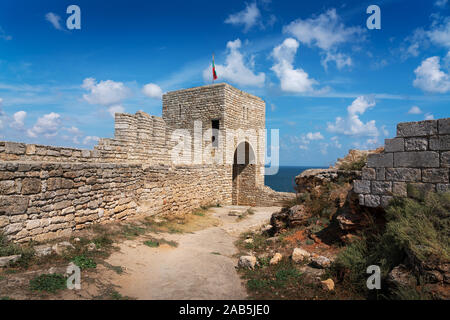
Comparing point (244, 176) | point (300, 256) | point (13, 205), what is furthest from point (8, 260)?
point (244, 176)

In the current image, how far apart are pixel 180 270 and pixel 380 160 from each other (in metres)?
4.49

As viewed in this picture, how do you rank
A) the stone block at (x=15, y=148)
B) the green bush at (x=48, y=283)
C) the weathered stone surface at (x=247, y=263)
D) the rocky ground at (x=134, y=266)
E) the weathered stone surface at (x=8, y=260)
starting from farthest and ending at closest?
the stone block at (x=15, y=148)
the weathered stone surface at (x=247, y=263)
the weathered stone surface at (x=8, y=260)
the rocky ground at (x=134, y=266)
the green bush at (x=48, y=283)

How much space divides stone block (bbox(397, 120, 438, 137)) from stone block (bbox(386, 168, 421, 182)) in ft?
2.13

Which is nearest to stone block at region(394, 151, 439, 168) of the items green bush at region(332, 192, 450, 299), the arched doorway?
green bush at region(332, 192, 450, 299)

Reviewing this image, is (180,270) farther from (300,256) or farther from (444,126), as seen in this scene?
(444,126)

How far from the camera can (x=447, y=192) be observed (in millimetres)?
4348

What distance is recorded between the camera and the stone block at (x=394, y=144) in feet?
16.6

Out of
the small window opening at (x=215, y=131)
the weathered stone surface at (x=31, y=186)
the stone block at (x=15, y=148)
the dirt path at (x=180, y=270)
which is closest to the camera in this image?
the dirt path at (x=180, y=270)

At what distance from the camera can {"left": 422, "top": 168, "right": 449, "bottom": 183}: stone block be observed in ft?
15.0

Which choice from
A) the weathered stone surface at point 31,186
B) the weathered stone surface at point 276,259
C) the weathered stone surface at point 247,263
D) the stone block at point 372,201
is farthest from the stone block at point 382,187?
the weathered stone surface at point 31,186

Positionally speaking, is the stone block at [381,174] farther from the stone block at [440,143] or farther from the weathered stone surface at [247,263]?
the weathered stone surface at [247,263]

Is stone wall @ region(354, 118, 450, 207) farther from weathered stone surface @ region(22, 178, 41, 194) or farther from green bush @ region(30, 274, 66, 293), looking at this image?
weathered stone surface @ region(22, 178, 41, 194)

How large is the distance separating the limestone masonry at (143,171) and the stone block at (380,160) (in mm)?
6490
